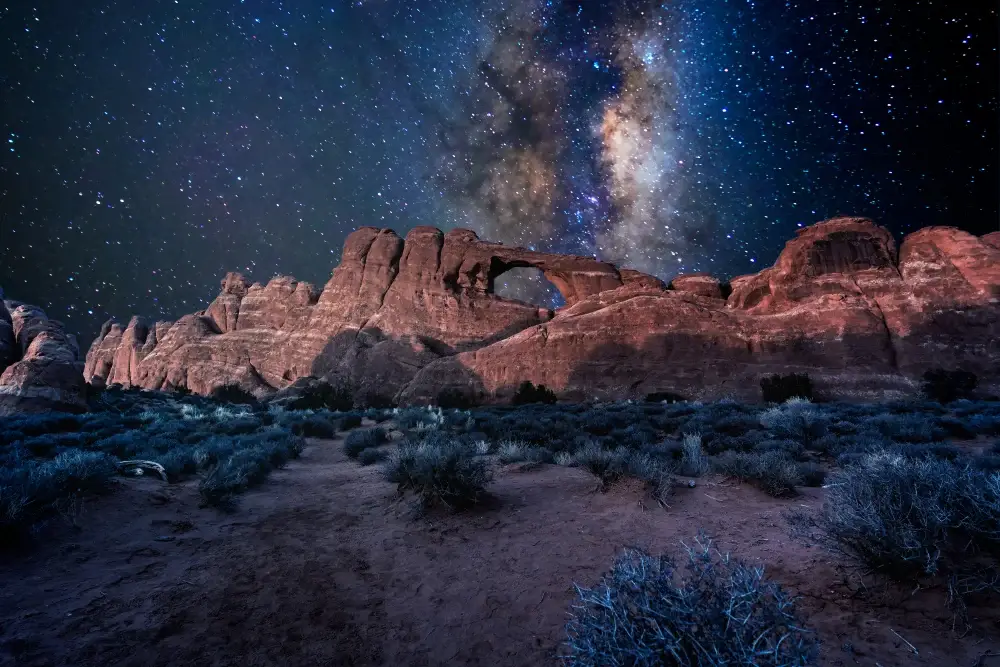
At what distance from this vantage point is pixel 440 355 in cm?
4653

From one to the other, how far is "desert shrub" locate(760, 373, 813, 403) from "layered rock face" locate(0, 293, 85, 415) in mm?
42458

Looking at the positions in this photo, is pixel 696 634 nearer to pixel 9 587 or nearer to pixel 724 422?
pixel 9 587

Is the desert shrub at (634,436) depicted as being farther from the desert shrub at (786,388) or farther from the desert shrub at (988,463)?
the desert shrub at (786,388)

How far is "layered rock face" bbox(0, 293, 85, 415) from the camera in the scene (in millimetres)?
18797

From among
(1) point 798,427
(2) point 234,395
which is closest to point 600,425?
(1) point 798,427

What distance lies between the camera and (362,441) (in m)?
11.6

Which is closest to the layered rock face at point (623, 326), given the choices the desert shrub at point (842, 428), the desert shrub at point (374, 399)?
the desert shrub at point (374, 399)

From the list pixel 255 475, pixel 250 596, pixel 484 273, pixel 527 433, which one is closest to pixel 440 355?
pixel 484 273

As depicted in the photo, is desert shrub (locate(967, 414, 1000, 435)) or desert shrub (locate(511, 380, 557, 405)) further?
desert shrub (locate(511, 380, 557, 405))

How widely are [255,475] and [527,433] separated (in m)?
7.13

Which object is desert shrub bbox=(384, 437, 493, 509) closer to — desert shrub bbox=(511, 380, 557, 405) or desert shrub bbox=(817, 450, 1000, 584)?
desert shrub bbox=(817, 450, 1000, 584)

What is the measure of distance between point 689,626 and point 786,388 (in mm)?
35274

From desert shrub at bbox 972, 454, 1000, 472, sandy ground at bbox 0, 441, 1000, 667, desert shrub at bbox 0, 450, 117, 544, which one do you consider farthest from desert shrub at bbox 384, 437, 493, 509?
desert shrub at bbox 972, 454, 1000, 472

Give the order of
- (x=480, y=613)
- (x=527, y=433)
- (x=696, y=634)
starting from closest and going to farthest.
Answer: (x=696, y=634) < (x=480, y=613) < (x=527, y=433)
